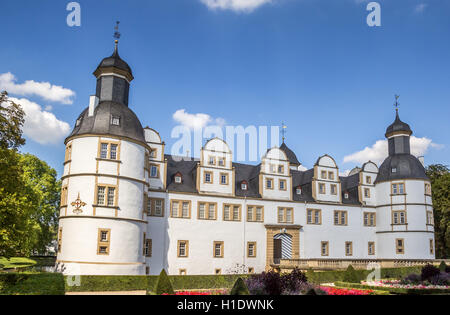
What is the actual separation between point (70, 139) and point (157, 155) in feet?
24.2

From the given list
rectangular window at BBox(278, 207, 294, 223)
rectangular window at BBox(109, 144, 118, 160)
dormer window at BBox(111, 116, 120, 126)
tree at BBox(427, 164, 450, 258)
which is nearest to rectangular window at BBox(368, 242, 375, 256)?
tree at BBox(427, 164, 450, 258)

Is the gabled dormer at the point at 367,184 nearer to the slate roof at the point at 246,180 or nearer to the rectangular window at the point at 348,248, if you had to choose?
the slate roof at the point at 246,180

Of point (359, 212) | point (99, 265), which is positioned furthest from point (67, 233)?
point (359, 212)

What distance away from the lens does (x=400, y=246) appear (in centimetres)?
4131

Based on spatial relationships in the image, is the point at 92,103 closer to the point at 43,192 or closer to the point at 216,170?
the point at 216,170

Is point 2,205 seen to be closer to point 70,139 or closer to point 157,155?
point 70,139

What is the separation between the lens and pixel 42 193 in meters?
41.4

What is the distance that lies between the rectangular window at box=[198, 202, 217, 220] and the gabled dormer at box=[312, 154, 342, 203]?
11.2 meters

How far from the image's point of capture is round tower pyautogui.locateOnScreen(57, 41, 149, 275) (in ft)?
88.8

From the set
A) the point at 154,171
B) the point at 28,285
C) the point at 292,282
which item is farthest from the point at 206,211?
the point at 292,282

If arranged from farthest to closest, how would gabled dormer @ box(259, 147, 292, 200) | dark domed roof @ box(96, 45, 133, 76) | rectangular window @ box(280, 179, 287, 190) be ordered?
rectangular window @ box(280, 179, 287, 190), gabled dormer @ box(259, 147, 292, 200), dark domed roof @ box(96, 45, 133, 76)

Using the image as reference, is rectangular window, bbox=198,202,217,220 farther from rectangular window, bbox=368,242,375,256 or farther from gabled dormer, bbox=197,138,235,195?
rectangular window, bbox=368,242,375,256

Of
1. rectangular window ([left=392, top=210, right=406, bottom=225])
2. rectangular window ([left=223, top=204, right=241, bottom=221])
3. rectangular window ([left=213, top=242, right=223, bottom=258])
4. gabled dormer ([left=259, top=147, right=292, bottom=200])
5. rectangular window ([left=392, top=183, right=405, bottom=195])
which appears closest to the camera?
rectangular window ([left=213, top=242, right=223, bottom=258])
